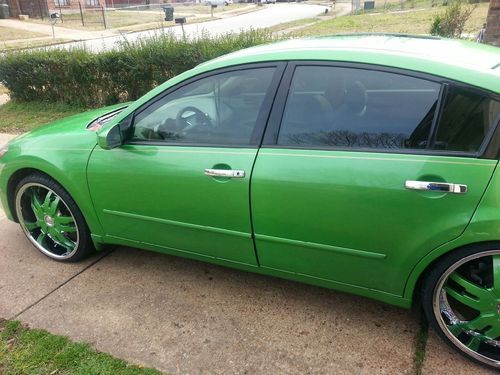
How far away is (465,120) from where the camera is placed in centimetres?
203

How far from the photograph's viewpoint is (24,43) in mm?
20391

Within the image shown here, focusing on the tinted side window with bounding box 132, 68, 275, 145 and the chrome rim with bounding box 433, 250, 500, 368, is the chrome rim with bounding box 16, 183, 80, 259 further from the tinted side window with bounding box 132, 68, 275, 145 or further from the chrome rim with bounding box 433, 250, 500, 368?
the chrome rim with bounding box 433, 250, 500, 368

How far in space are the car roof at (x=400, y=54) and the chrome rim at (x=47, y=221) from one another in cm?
157

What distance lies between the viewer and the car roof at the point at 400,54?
2.07 m

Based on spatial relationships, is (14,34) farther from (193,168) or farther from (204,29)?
(193,168)

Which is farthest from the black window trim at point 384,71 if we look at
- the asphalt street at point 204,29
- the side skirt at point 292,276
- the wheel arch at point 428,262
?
the asphalt street at point 204,29

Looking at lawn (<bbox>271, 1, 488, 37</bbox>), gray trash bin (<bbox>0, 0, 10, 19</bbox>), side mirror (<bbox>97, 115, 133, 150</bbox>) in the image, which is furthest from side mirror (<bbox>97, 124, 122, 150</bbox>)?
gray trash bin (<bbox>0, 0, 10, 19</bbox>)

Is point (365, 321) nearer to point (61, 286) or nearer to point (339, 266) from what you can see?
point (339, 266)

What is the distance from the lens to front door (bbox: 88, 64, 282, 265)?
2.50m

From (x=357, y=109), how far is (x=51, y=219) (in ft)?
7.87

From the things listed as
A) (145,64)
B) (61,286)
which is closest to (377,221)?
(61,286)

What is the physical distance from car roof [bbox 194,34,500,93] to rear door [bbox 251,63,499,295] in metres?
0.06

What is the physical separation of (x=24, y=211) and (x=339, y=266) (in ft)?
8.28

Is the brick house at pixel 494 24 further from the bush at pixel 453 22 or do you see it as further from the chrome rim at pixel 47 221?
the chrome rim at pixel 47 221
